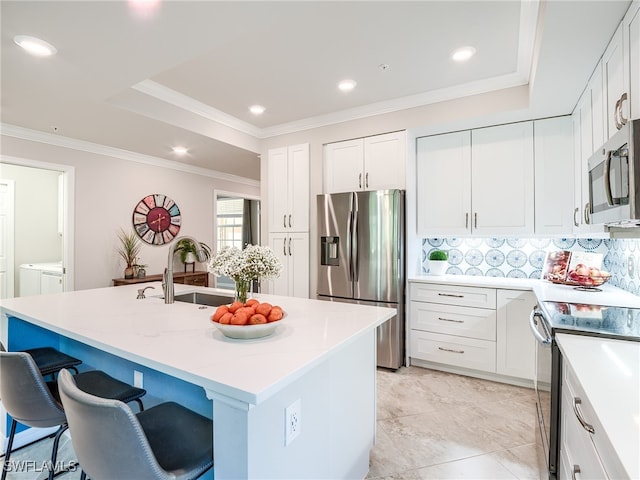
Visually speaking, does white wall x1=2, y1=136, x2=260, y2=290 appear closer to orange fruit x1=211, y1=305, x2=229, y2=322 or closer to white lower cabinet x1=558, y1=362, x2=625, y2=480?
orange fruit x1=211, y1=305, x2=229, y2=322

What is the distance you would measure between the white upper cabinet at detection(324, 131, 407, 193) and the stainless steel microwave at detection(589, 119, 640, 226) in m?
1.94

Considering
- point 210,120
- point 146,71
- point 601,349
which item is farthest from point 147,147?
point 601,349

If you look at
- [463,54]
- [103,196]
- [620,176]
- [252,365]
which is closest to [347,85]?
[463,54]

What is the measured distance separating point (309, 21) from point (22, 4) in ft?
4.83

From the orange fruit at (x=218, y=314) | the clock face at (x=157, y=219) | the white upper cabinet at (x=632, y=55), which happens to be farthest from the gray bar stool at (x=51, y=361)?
the white upper cabinet at (x=632, y=55)

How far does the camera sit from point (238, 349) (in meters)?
1.24

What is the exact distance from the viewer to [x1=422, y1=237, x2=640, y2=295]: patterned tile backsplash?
2682 millimetres

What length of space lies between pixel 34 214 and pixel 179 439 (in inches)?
225

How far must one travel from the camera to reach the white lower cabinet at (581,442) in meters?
0.82

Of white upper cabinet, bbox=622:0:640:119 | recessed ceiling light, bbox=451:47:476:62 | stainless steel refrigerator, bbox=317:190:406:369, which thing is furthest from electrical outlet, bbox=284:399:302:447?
recessed ceiling light, bbox=451:47:476:62

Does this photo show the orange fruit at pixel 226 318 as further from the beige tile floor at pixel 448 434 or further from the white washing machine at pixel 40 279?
the white washing machine at pixel 40 279

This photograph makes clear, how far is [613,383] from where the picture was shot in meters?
1.02

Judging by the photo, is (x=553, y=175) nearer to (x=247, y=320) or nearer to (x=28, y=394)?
(x=247, y=320)

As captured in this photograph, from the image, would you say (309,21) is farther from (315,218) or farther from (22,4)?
(315,218)
